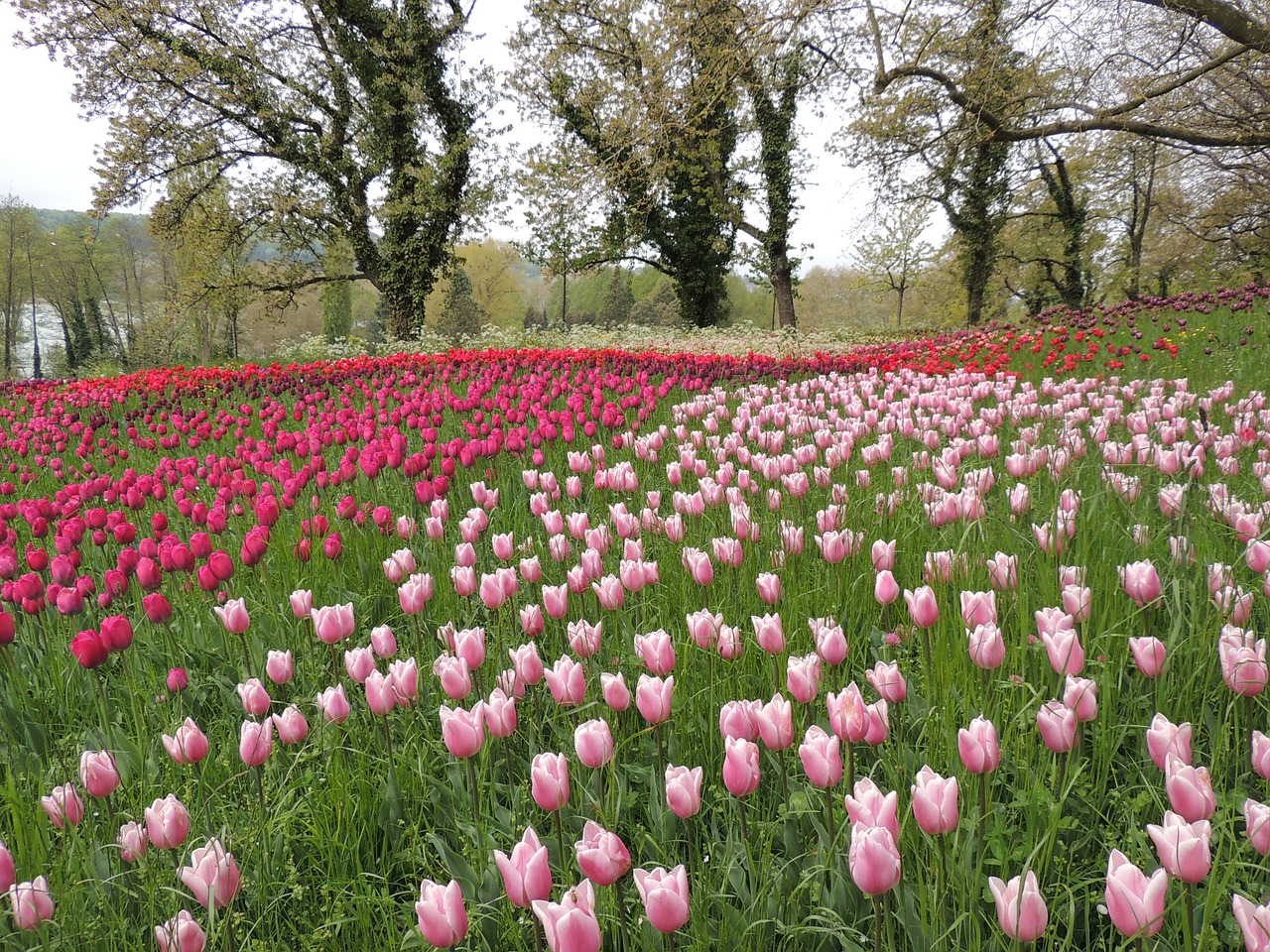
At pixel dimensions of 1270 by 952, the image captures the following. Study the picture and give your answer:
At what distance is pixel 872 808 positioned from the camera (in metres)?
1.20

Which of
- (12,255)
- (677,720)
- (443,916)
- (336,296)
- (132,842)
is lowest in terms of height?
(677,720)

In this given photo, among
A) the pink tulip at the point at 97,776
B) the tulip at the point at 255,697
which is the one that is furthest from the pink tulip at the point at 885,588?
the pink tulip at the point at 97,776

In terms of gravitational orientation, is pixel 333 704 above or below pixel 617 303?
below

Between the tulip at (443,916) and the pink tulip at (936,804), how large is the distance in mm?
811

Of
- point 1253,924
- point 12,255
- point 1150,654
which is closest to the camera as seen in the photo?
point 1253,924

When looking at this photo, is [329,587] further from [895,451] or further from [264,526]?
[895,451]

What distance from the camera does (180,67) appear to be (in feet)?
72.9

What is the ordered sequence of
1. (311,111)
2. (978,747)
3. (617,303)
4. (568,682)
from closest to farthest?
(978,747)
(568,682)
(311,111)
(617,303)

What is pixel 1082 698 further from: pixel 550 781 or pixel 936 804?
pixel 550 781

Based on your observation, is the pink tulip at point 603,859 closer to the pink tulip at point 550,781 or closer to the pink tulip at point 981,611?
the pink tulip at point 550,781

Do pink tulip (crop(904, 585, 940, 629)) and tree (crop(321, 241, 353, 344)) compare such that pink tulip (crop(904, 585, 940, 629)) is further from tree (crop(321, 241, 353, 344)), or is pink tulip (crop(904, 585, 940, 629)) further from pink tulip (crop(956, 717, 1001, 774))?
tree (crop(321, 241, 353, 344))

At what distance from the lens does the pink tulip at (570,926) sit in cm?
99

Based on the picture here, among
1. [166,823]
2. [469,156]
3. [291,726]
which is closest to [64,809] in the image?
[166,823]

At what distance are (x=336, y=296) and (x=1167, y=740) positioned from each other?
190 ft
